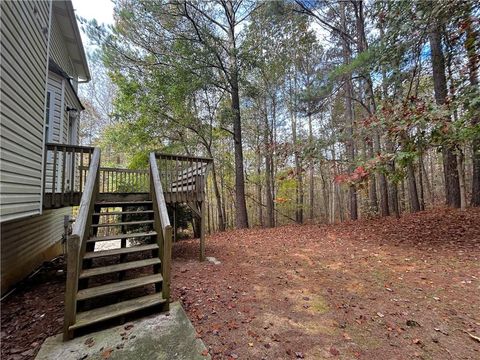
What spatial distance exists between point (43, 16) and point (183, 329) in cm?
540

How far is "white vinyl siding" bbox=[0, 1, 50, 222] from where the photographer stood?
8.76 ft

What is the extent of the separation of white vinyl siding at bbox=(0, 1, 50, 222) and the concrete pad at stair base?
1.64 metres

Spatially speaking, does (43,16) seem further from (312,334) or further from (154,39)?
(312,334)

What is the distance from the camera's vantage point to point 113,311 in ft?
8.89

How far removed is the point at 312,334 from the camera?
8.23 ft

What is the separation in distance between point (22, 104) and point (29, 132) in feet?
1.42

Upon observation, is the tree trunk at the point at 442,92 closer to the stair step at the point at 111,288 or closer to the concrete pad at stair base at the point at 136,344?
the concrete pad at stair base at the point at 136,344

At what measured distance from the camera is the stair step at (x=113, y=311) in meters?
2.53

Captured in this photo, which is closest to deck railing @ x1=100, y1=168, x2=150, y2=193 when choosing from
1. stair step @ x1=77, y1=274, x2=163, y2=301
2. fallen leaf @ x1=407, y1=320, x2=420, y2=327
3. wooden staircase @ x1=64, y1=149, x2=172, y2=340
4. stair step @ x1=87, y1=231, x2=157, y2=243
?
wooden staircase @ x1=64, y1=149, x2=172, y2=340

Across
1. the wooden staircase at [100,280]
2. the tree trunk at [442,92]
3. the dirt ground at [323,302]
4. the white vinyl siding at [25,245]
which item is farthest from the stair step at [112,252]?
the tree trunk at [442,92]

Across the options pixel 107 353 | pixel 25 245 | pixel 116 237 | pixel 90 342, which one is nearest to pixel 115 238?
pixel 116 237

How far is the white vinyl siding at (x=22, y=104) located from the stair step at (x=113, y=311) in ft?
4.92

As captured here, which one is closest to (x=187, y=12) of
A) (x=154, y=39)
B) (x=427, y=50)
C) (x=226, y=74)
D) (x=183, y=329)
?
(x=154, y=39)

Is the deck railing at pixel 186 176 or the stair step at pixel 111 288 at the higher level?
the deck railing at pixel 186 176
